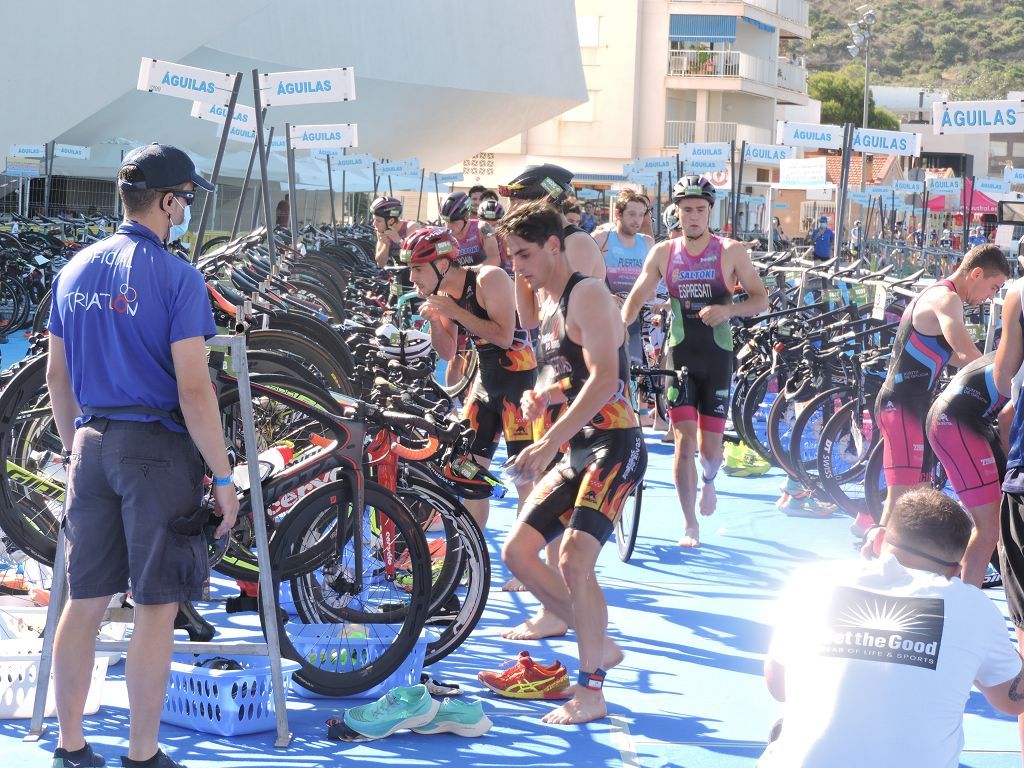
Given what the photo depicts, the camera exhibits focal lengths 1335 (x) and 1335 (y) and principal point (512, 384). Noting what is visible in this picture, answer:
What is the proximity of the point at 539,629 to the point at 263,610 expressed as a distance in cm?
161

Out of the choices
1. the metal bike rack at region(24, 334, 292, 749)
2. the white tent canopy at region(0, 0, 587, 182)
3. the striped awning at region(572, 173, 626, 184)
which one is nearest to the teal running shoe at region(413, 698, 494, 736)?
the metal bike rack at region(24, 334, 292, 749)

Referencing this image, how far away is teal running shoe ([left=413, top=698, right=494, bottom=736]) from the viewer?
→ 15.0 feet

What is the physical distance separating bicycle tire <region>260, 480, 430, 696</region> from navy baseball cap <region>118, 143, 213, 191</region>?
1.37 meters

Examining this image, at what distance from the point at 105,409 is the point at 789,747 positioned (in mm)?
2102

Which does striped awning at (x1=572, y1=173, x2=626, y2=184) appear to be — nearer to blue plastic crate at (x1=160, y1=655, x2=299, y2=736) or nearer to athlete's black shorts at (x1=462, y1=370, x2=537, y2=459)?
athlete's black shorts at (x1=462, y1=370, x2=537, y2=459)

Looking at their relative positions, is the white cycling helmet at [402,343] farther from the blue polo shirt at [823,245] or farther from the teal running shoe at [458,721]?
the blue polo shirt at [823,245]

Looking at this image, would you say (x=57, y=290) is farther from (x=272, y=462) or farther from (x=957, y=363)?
(x=957, y=363)

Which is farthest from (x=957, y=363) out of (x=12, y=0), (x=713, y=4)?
(x=713, y=4)

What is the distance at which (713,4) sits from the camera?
59125mm

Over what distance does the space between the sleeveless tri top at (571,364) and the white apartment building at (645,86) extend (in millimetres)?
53510

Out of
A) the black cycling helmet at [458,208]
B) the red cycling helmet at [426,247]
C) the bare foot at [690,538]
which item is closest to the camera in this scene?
the red cycling helmet at [426,247]

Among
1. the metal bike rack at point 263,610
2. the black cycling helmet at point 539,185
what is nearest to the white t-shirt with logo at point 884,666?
the metal bike rack at point 263,610

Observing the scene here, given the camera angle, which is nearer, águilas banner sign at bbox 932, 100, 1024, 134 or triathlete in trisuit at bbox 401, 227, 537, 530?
triathlete in trisuit at bbox 401, 227, 537, 530

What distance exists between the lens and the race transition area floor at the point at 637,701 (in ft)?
14.4
